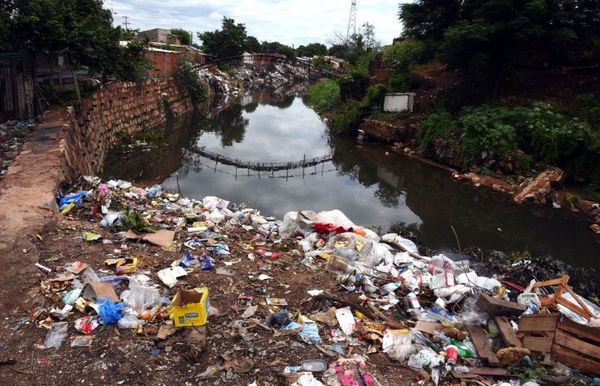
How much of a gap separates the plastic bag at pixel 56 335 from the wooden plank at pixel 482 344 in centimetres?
351

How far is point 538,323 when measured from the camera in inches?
141

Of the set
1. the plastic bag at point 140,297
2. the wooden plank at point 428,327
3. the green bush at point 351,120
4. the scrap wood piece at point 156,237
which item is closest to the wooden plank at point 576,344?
the wooden plank at point 428,327

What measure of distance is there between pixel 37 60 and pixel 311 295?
31.0 feet

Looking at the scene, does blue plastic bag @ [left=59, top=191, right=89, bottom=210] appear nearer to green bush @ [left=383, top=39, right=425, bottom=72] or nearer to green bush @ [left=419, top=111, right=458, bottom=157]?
green bush @ [left=419, top=111, right=458, bottom=157]

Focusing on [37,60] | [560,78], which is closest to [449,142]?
[560,78]

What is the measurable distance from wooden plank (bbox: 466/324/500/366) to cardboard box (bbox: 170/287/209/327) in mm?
2442

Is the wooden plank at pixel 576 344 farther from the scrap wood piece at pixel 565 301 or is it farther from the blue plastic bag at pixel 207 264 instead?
the blue plastic bag at pixel 207 264

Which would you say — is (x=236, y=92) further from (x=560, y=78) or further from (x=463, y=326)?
(x=463, y=326)

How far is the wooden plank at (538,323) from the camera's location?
3486 millimetres

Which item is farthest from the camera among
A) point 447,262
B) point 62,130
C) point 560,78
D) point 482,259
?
point 560,78

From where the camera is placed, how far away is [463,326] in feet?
13.1

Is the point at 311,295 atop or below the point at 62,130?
below

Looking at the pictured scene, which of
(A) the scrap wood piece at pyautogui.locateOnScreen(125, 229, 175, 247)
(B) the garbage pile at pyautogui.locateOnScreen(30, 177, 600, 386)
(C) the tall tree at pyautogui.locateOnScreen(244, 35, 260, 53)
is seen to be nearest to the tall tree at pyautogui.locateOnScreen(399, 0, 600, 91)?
(B) the garbage pile at pyautogui.locateOnScreen(30, 177, 600, 386)

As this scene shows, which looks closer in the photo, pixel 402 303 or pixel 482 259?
pixel 402 303
